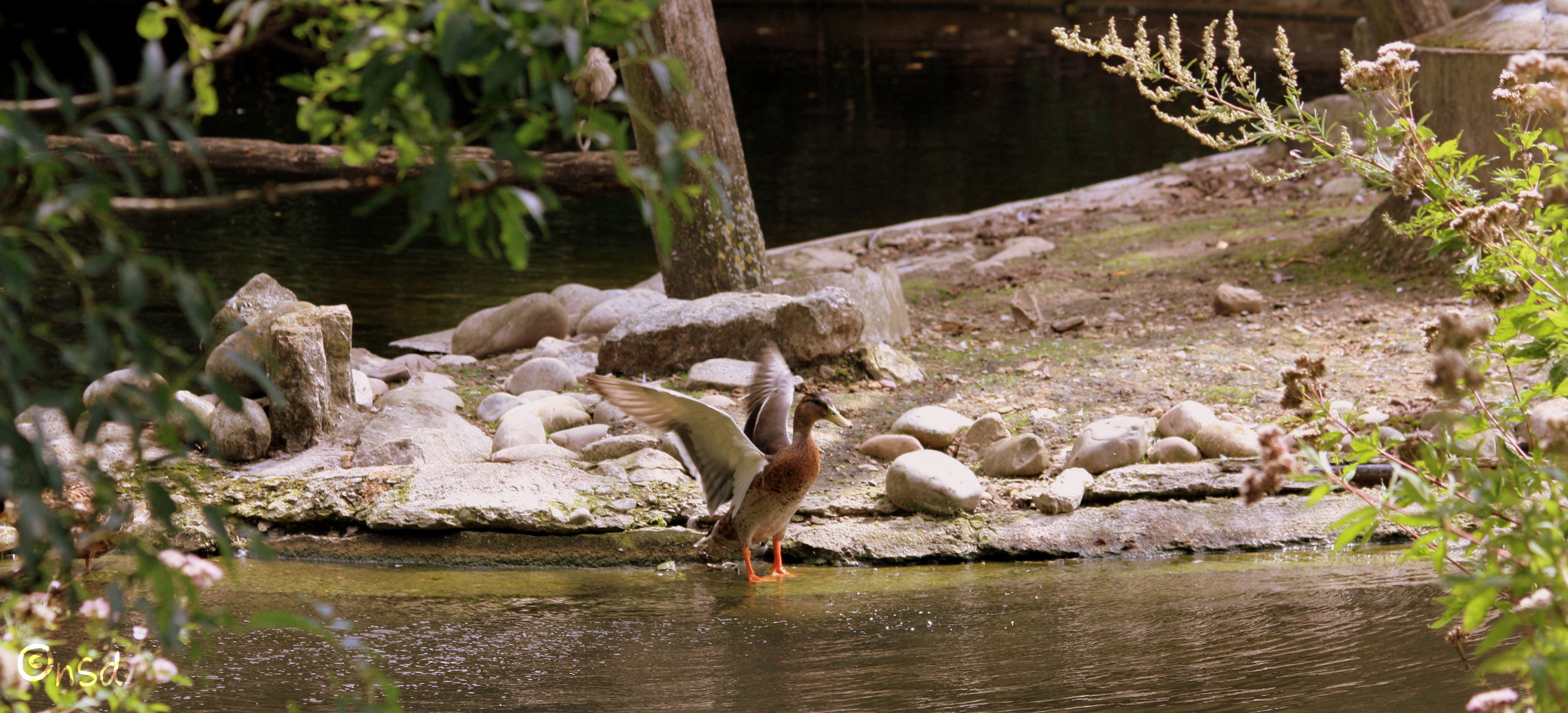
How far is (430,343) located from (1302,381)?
20.8 ft

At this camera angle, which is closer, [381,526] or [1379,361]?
[381,526]

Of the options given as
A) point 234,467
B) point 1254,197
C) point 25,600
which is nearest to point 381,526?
point 234,467

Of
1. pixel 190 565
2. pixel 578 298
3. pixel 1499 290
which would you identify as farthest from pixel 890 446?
pixel 578 298

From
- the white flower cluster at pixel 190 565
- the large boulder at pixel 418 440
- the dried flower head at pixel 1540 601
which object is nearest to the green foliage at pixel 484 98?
the white flower cluster at pixel 190 565

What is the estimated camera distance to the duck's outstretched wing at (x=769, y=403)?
426 cm

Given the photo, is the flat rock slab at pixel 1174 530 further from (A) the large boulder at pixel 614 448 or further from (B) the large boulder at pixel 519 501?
(A) the large boulder at pixel 614 448

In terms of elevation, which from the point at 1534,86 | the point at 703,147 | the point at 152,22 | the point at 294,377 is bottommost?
the point at 294,377

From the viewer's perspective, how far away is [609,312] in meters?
7.41

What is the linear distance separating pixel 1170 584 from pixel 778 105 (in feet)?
61.9

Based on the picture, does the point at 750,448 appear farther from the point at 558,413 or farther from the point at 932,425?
the point at 558,413

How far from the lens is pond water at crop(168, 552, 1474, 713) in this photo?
2.88 meters

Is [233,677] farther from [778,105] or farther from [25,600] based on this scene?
[778,105]

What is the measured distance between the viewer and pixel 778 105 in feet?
71.7

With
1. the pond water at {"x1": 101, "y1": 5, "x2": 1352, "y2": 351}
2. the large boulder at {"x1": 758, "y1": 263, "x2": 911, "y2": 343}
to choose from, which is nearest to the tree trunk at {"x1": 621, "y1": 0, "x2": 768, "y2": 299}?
the large boulder at {"x1": 758, "y1": 263, "x2": 911, "y2": 343}
